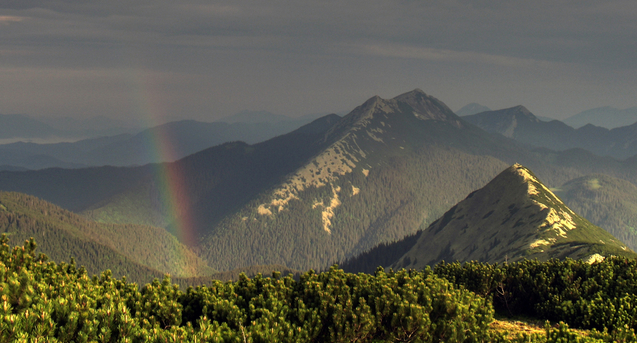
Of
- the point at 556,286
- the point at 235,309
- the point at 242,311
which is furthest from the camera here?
the point at 556,286

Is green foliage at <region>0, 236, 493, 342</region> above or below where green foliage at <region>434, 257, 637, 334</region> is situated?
above

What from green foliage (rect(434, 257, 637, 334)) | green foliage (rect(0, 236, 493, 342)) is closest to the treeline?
green foliage (rect(0, 236, 493, 342))

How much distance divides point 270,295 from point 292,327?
5350 mm

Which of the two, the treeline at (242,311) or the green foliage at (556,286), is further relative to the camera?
the green foliage at (556,286)

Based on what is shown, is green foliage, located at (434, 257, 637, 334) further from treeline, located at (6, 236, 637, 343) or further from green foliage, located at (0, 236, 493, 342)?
green foliage, located at (0, 236, 493, 342)

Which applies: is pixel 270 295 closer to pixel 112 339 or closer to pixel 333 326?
pixel 333 326

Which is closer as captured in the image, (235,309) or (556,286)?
(235,309)

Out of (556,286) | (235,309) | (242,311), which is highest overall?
(235,309)

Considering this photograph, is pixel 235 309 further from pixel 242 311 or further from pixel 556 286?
pixel 556 286

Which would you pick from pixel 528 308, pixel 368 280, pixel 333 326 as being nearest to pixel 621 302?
pixel 528 308

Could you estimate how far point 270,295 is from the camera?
1678 inches

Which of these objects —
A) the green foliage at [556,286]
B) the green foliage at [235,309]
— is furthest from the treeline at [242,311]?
the green foliage at [556,286]

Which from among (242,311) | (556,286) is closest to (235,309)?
(242,311)

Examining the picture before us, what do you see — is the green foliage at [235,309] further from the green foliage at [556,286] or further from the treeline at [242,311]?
the green foliage at [556,286]
